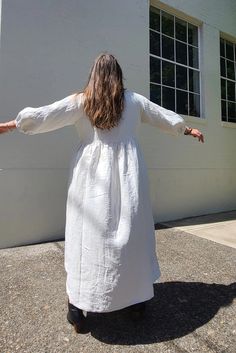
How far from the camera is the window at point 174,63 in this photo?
622 cm

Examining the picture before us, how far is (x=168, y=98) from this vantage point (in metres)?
6.38

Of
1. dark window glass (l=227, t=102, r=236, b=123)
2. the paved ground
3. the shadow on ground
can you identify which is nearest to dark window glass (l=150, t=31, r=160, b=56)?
dark window glass (l=227, t=102, r=236, b=123)

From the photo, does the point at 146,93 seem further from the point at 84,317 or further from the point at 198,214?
the point at 84,317

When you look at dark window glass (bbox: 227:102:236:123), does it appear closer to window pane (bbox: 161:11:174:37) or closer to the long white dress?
window pane (bbox: 161:11:174:37)

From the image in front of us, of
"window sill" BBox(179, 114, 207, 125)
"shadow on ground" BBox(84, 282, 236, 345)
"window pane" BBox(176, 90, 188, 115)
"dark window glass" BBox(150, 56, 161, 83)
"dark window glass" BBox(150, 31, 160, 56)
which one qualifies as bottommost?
"shadow on ground" BBox(84, 282, 236, 345)

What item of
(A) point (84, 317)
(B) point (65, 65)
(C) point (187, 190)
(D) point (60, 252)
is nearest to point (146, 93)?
(B) point (65, 65)

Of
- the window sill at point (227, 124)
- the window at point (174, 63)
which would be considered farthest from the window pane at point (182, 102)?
the window sill at point (227, 124)

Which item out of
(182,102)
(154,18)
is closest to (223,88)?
(182,102)

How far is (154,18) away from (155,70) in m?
1.03

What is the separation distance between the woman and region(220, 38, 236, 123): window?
5.72m

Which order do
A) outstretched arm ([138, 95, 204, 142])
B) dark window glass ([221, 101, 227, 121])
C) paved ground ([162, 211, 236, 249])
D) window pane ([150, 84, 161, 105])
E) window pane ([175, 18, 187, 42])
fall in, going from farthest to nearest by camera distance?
dark window glass ([221, 101, 227, 121]), window pane ([175, 18, 187, 42]), window pane ([150, 84, 161, 105]), paved ground ([162, 211, 236, 249]), outstretched arm ([138, 95, 204, 142])

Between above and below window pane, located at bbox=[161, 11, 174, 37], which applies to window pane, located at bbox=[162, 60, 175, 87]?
below

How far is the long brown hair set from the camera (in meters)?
2.26

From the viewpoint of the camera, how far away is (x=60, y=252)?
13.4 feet
